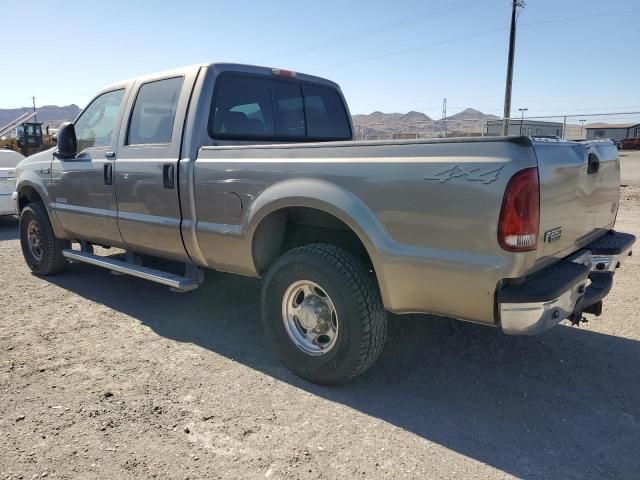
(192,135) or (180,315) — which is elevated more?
(192,135)

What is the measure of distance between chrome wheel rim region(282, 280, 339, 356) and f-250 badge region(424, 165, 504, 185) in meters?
1.03

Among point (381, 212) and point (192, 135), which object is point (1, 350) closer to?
point (192, 135)

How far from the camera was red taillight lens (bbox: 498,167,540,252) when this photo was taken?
238cm

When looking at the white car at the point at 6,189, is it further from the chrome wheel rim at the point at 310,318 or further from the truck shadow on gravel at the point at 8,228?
the chrome wheel rim at the point at 310,318

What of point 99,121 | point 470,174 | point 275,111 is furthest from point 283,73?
point 470,174

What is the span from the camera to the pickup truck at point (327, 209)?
2.50 m

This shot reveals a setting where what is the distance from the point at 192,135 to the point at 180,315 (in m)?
1.68

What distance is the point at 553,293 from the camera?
2.51 metres

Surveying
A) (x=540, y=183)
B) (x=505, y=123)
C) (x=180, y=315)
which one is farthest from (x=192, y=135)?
(x=505, y=123)

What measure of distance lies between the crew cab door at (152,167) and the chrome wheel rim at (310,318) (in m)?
1.12

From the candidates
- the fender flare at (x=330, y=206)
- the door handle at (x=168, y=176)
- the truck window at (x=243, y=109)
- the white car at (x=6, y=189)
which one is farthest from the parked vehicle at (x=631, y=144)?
the fender flare at (x=330, y=206)

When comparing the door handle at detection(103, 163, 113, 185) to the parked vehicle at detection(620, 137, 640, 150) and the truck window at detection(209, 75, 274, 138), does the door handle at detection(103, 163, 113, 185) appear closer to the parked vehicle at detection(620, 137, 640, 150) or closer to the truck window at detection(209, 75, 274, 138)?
the truck window at detection(209, 75, 274, 138)

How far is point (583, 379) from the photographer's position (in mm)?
3365

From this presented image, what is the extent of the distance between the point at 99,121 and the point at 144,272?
66.5 inches
